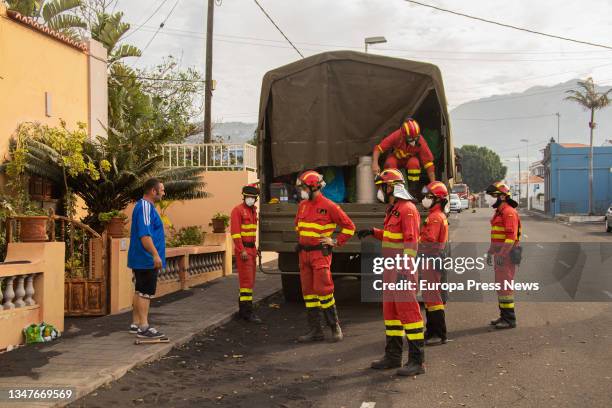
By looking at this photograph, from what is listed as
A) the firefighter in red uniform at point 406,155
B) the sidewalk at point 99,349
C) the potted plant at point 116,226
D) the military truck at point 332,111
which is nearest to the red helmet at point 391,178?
the firefighter in red uniform at point 406,155

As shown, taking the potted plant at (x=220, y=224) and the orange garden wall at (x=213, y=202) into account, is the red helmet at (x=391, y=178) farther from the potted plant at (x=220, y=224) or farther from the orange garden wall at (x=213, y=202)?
the orange garden wall at (x=213, y=202)

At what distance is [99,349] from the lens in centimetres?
677

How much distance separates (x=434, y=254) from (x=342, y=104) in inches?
121

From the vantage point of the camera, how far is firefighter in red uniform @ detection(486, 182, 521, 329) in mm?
8242

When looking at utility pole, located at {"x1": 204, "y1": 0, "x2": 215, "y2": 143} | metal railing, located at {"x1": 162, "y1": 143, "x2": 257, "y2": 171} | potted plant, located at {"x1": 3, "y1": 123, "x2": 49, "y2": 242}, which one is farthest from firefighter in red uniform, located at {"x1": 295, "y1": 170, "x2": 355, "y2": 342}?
utility pole, located at {"x1": 204, "y1": 0, "x2": 215, "y2": 143}

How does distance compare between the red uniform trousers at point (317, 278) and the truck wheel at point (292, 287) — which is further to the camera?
the truck wheel at point (292, 287)

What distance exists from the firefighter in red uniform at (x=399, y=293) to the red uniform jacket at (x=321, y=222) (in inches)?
39.9

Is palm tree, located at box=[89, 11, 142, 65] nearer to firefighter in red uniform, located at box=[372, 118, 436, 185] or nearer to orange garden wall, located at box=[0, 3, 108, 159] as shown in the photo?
orange garden wall, located at box=[0, 3, 108, 159]

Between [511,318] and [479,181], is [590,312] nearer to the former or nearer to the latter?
[511,318]

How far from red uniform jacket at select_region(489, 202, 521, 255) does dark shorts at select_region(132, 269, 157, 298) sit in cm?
428

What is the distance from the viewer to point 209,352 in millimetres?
7109

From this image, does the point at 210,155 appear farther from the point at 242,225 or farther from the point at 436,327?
the point at 436,327

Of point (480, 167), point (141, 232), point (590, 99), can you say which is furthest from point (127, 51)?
point (480, 167)

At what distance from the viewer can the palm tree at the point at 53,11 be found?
14.5 meters
